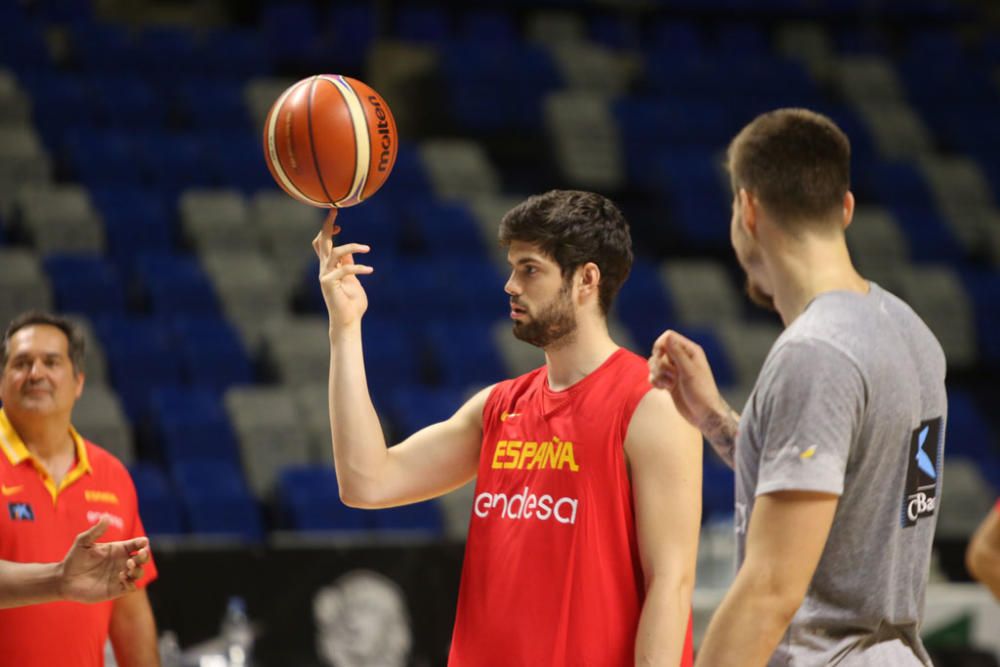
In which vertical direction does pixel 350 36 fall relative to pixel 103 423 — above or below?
above

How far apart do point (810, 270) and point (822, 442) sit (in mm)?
352

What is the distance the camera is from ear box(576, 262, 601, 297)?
3633 mm

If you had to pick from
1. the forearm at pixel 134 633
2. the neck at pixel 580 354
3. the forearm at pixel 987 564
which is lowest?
the forearm at pixel 134 633

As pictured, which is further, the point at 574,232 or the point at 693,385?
the point at 574,232

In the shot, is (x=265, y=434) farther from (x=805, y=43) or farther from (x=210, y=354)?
(x=805, y=43)

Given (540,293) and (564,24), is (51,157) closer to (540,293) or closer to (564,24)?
(564,24)

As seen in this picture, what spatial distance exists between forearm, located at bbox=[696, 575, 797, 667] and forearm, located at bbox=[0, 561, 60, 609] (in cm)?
188

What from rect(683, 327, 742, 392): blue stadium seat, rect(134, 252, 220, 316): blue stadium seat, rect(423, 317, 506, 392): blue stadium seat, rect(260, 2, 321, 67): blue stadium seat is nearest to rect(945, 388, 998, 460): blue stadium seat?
rect(683, 327, 742, 392): blue stadium seat

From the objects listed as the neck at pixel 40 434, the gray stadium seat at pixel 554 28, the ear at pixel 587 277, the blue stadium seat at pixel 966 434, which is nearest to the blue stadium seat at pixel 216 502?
the neck at pixel 40 434

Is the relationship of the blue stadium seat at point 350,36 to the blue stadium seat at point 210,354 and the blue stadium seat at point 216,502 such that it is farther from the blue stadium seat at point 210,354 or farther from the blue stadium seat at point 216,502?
the blue stadium seat at point 216,502

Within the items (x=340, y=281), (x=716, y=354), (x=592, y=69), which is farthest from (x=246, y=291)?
(x=340, y=281)

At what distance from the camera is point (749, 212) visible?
8.36ft

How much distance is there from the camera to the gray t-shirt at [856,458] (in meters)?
2.36

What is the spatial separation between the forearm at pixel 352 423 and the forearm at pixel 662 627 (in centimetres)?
84
